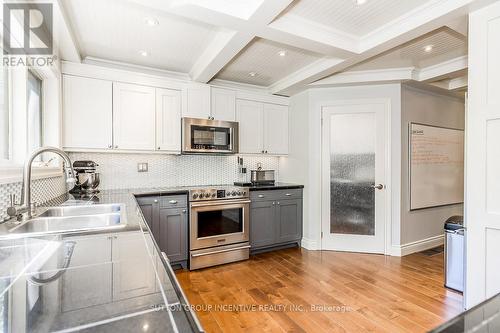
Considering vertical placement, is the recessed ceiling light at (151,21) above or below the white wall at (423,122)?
above

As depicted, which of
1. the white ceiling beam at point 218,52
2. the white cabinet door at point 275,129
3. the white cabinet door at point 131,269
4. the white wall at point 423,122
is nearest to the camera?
the white cabinet door at point 131,269

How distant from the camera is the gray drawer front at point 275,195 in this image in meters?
3.50

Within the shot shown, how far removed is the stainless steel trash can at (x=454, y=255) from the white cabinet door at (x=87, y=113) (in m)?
3.75

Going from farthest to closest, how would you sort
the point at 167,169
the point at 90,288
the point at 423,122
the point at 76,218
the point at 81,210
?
the point at 423,122 < the point at 167,169 < the point at 81,210 < the point at 76,218 < the point at 90,288

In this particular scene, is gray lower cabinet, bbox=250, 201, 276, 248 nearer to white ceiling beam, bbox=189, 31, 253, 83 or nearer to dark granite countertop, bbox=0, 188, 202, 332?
white ceiling beam, bbox=189, 31, 253, 83

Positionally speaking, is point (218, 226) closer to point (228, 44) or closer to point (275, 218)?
point (275, 218)

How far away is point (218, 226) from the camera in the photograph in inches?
127

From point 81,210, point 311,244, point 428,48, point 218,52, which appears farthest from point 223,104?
point 428,48

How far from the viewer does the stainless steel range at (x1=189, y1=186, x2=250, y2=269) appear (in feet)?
10.0

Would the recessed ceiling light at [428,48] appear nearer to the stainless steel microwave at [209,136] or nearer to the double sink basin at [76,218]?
the stainless steel microwave at [209,136]

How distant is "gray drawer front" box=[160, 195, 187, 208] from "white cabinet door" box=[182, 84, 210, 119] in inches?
41.9

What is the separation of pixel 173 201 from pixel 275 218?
4.72ft

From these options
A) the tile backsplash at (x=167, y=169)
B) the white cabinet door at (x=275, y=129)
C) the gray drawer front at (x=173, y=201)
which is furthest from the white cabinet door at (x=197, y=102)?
the gray drawer front at (x=173, y=201)

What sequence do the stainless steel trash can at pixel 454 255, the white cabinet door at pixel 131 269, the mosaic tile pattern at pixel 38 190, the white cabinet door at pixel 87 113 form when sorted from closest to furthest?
1. the white cabinet door at pixel 131 269
2. the mosaic tile pattern at pixel 38 190
3. the stainless steel trash can at pixel 454 255
4. the white cabinet door at pixel 87 113
